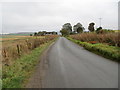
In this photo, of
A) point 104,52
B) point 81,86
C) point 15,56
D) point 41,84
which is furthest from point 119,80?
point 15,56

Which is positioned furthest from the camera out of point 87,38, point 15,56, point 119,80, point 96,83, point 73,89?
point 87,38

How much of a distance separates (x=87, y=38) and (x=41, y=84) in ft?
70.9

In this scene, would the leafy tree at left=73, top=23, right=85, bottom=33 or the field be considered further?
the leafy tree at left=73, top=23, right=85, bottom=33

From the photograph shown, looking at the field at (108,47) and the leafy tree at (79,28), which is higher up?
the leafy tree at (79,28)

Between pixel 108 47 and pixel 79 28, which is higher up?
pixel 79 28

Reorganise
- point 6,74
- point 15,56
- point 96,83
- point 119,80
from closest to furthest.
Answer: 1. point 96,83
2. point 119,80
3. point 6,74
4. point 15,56

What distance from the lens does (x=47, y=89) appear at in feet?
12.6

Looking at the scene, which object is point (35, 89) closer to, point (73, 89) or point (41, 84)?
point (41, 84)

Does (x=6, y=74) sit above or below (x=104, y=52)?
below

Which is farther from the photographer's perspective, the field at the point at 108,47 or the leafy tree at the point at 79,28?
the leafy tree at the point at 79,28

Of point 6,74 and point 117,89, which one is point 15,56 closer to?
point 6,74

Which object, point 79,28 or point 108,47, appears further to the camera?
point 79,28

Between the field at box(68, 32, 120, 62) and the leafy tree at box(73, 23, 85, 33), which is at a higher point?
the leafy tree at box(73, 23, 85, 33)

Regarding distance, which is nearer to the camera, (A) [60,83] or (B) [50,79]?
(A) [60,83]
